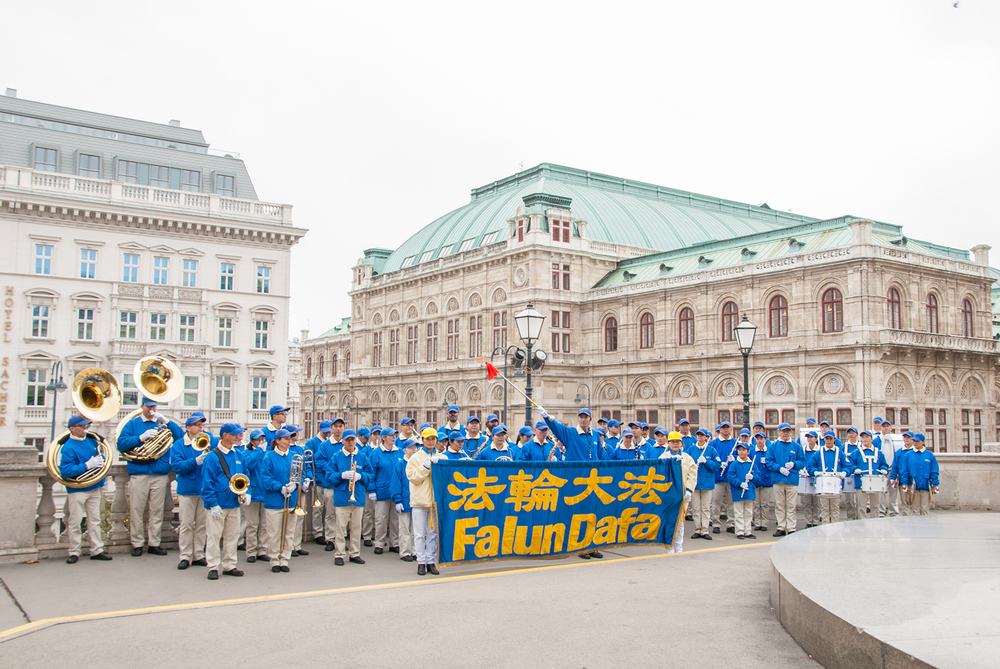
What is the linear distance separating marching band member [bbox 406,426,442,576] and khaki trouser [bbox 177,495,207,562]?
273 centimetres

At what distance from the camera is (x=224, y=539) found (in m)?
11.0

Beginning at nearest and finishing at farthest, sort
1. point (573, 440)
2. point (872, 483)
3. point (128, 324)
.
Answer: point (573, 440)
point (872, 483)
point (128, 324)

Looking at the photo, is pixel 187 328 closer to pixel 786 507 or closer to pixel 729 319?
pixel 729 319

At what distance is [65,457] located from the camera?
→ 1126 centimetres

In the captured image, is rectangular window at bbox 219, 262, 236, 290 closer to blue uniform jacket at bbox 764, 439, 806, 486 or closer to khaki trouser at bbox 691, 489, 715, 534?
khaki trouser at bbox 691, 489, 715, 534

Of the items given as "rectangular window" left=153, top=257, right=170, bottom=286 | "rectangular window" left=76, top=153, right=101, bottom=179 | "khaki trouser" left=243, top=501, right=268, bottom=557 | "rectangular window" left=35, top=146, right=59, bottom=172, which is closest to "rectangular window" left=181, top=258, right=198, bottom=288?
"rectangular window" left=153, top=257, right=170, bottom=286

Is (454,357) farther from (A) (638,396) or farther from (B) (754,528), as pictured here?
(B) (754,528)

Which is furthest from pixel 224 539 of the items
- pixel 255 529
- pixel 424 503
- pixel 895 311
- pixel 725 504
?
pixel 895 311

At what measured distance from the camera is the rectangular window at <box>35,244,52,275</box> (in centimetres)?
3841

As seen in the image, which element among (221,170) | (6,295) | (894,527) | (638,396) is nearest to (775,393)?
(638,396)

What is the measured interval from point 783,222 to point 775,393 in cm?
3570

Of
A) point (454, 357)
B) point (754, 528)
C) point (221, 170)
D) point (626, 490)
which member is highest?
point (221, 170)

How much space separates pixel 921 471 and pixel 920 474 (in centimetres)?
6

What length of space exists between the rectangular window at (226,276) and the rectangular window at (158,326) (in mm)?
3160
